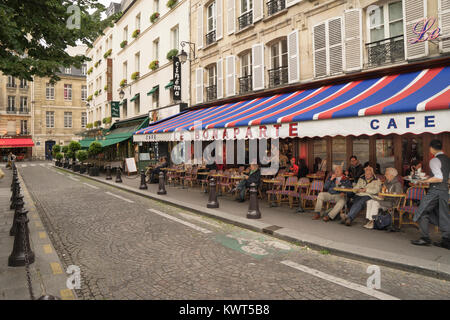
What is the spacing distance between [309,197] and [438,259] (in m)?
3.16

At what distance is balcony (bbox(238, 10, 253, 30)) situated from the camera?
11.1 m

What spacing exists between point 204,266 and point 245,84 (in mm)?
8824

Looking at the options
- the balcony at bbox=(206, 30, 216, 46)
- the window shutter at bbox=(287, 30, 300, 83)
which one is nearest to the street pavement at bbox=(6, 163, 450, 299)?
the window shutter at bbox=(287, 30, 300, 83)

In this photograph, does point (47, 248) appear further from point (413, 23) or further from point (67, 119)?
point (67, 119)

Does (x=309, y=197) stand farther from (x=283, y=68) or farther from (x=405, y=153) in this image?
(x=283, y=68)

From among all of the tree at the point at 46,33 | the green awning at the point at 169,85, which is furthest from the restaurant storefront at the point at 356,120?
the green awning at the point at 169,85

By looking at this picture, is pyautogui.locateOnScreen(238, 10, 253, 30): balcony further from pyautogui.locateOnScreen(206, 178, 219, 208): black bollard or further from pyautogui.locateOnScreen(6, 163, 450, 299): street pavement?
pyautogui.locateOnScreen(6, 163, 450, 299): street pavement

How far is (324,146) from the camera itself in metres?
8.70

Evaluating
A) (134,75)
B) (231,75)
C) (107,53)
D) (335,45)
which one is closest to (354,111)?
(335,45)

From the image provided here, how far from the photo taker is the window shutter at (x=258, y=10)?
10.5 meters

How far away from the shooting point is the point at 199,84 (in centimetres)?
1392

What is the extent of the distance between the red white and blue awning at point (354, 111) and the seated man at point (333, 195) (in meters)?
1.34

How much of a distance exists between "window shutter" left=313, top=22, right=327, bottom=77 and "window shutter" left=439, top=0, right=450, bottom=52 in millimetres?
2860

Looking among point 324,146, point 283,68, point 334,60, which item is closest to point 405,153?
point 324,146
